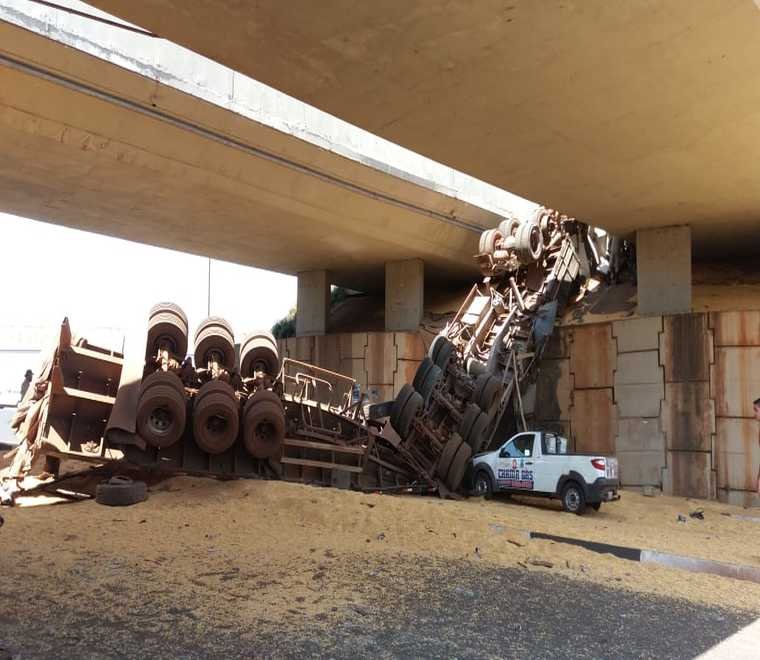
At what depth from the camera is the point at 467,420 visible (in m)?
15.0

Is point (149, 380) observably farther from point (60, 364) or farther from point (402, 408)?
point (402, 408)

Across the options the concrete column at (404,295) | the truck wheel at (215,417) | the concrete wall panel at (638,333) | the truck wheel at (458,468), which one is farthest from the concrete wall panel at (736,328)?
the truck wheel at (215,417)

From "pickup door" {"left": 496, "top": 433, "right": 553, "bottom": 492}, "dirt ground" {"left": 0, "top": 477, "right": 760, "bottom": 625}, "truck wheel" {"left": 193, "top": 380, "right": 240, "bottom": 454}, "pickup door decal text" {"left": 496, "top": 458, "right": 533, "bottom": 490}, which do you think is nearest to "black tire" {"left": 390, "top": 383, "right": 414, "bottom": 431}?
"pickup door" {"left": 496, "top": 433, "right": 553, "bottom": 492}

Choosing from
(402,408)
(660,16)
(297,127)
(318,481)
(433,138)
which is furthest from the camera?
(297,127)

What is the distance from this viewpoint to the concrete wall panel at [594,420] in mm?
16969

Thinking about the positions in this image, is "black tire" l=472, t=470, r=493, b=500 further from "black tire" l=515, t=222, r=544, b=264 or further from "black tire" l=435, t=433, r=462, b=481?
"black tire" l=515, t=222, r=544, b=264

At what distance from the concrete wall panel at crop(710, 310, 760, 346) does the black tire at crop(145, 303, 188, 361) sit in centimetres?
1173

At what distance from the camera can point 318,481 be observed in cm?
1255

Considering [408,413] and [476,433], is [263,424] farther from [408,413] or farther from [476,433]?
[476,433]

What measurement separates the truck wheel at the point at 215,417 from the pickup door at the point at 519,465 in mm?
6010

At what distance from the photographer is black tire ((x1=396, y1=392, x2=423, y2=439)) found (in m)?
14.0

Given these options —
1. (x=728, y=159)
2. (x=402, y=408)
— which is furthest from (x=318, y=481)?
(x=728, y=159)

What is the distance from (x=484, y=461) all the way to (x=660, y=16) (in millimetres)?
9318

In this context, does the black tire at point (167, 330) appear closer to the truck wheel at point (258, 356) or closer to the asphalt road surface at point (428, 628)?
the truck wheel at point (258, 356)
